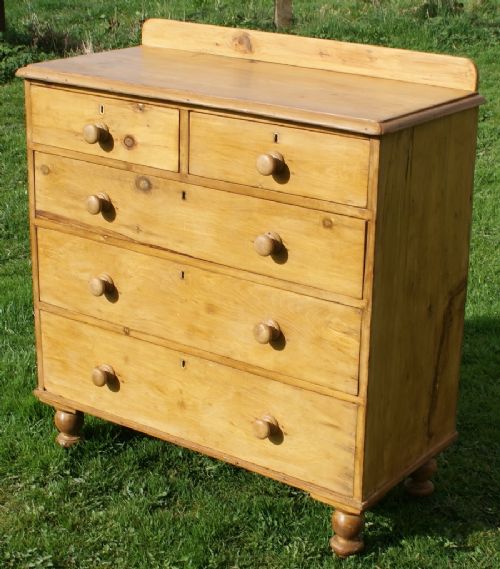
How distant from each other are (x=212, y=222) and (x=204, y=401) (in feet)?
2.05

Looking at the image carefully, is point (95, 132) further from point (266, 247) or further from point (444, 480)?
point (444, 480)

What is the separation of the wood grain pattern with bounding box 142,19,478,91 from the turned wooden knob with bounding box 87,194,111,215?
2.32ft

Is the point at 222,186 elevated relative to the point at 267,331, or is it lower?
elevated

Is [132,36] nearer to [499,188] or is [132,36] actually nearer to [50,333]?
[499,188]

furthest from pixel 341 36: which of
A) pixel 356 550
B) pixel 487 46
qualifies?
pixel 356 550

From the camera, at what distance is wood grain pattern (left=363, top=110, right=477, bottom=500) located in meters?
3.58

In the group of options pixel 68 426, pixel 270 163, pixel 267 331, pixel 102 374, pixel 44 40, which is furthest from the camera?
pixel 44 40

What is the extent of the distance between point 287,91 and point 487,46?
5598 millimetres

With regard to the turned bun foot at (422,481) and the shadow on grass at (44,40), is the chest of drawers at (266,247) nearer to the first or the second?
the turned bun foot at (422,481)

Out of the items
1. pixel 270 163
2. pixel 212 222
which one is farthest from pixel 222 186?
pixel 270 163

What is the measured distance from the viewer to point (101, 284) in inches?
163

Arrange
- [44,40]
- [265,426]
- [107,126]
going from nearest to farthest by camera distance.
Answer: [265,426]
[107,126]
[44,40]

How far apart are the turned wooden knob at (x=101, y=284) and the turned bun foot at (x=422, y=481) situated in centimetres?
124

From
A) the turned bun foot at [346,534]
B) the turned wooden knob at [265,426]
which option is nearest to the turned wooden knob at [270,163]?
the turned wooden knob at [265,426]
